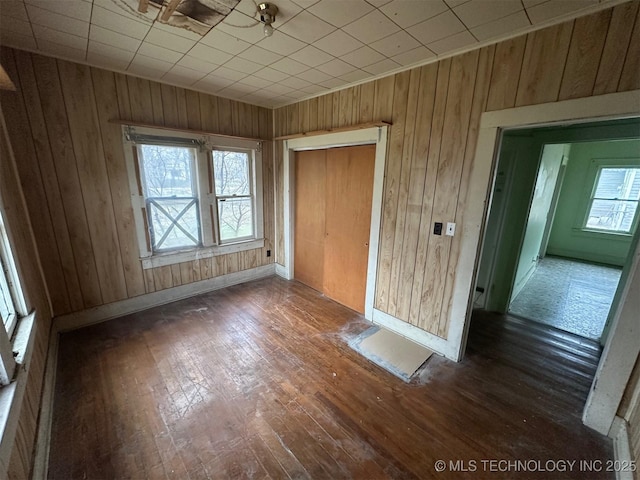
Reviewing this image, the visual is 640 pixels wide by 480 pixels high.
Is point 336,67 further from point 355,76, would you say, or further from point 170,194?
point 170,194

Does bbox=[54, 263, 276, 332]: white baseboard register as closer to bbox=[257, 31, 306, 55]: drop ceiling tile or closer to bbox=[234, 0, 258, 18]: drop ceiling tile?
bbox=[257, 31, 306, 55]: drop ceiling tile

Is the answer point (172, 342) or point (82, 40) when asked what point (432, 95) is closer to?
point (82, 40)

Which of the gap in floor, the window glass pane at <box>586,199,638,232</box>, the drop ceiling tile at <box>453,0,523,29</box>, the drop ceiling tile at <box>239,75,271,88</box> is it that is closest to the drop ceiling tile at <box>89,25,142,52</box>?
the drop ceiling tile at <box>239,75,271,88</box>

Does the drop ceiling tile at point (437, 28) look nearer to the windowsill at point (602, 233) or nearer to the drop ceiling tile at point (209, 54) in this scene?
the drop ceiling tile at point (209, 54)

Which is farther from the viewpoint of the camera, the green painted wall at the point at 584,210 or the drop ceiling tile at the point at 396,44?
the green painted wall at the point at 584,210

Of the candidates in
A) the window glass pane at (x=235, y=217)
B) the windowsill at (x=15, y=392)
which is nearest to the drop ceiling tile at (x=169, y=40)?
the window glass pane at (x=235, y=217)

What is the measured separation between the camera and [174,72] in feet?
8.59

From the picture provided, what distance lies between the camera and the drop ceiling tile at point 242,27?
1679 millimetres

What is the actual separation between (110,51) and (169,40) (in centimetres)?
65

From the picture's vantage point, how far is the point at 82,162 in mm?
2533

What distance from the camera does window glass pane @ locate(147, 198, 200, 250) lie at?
3.07 metres

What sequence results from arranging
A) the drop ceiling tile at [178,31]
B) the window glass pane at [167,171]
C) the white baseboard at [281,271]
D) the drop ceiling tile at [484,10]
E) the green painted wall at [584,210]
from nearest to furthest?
the drop ceiling tile at [484,10]
the drop ceiling tile at [178,31]
the window glass pane at [167,171]
the white baseboard at [281,271]
the green painted wall at [584,210]

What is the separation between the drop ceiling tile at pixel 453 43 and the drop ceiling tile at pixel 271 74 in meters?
1.41

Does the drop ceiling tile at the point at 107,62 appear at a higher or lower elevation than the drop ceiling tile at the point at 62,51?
higher
